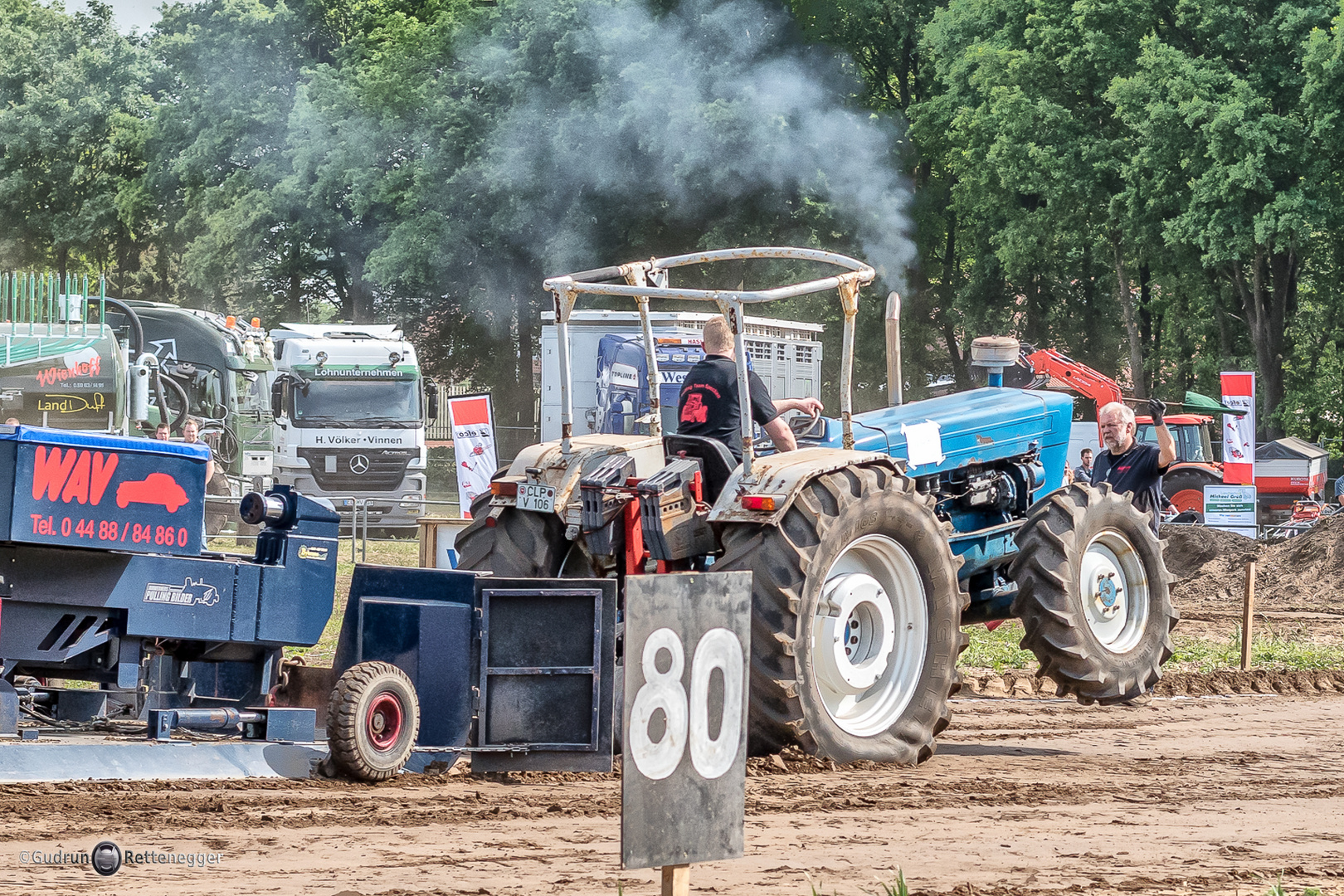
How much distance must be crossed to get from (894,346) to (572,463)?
163cm

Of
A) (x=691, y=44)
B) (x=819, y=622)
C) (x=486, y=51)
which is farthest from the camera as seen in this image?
(x=486, y=51)

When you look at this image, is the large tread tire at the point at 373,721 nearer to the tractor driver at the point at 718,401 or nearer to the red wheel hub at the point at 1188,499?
the tractor driver at the point at 718,401

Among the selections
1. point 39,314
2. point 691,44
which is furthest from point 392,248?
point 39,314

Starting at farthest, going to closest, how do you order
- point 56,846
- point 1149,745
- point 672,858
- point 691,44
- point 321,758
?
point 691,44 < point 1149,745 < point 321,758 < point 56,846 < point 672,858

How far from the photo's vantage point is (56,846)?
4.93 m

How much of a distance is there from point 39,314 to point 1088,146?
1912 centimetres

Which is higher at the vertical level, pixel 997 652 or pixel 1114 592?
pixel 1114 592

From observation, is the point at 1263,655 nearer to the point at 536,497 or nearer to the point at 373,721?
the point at 536,497

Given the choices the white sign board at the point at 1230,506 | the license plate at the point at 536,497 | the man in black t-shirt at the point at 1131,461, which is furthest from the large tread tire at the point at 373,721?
the white sign board at the point at 1230,506

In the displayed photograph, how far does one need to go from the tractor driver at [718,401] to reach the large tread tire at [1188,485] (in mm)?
19736

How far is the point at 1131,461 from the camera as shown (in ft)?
32.6

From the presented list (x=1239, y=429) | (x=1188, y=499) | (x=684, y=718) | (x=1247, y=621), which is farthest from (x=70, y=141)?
(x=684, y=718)

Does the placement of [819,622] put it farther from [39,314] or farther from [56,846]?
[39,314]

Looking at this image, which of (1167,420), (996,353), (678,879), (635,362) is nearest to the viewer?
(678,879)
